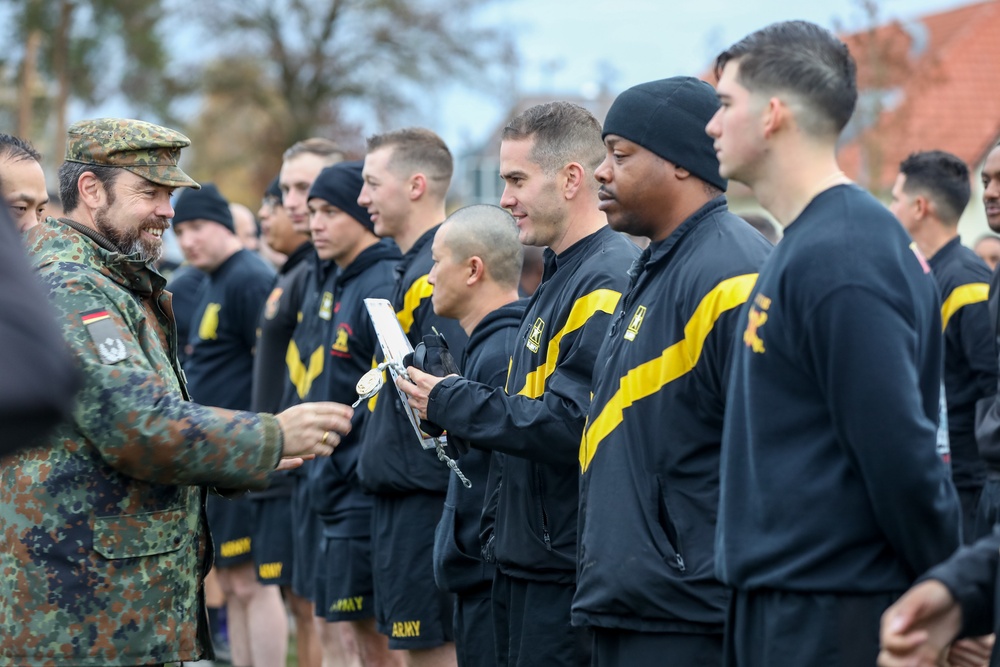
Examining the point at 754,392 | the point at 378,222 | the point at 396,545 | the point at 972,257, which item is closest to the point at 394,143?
the point at 378,222

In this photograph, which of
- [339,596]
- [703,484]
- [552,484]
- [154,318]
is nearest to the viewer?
[703,484]

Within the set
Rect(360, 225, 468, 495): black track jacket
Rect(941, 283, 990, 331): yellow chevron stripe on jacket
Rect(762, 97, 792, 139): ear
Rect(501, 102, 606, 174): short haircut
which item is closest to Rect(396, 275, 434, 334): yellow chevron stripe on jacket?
Rect(360, 225, 468, 495): black track jacket

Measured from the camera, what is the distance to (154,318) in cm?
431

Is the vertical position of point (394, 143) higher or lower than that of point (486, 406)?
higher

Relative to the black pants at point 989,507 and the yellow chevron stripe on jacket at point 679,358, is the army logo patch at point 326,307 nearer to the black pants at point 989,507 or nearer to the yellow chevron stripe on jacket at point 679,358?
the yellow chevron stripe on jacket at point 679,358

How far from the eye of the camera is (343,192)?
23.2 feet

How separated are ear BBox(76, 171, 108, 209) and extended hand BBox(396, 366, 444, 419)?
1.28m

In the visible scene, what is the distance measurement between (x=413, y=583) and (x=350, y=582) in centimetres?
71

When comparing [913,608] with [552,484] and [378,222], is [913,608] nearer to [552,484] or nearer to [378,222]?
[552,484]

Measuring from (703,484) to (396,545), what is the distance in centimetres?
257

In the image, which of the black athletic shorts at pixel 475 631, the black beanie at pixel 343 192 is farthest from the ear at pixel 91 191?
the black beanie at pixel 343 192

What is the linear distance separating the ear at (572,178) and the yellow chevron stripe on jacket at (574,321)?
61 centimetres

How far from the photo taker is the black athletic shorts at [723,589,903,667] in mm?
3064

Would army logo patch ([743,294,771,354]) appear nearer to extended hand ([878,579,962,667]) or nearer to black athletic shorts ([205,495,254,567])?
extended hand ([878,579,962,667])
